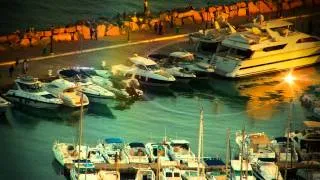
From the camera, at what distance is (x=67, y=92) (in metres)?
48.5

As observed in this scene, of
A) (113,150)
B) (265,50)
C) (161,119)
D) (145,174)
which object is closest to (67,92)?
(161,119)

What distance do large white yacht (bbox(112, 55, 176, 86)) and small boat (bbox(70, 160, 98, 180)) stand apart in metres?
11.2

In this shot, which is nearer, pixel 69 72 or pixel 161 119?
pixel 161 119

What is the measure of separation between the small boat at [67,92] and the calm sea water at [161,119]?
416 mm

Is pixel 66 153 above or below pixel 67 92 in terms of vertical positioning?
below

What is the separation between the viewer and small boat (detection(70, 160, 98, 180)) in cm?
4046

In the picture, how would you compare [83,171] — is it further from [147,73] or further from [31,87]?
[147,73]

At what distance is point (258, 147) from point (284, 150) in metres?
0.98

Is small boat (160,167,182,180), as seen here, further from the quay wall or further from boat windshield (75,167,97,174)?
the quay wall

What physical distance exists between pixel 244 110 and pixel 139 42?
9054mm

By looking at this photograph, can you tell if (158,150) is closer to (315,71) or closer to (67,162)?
(67,162)

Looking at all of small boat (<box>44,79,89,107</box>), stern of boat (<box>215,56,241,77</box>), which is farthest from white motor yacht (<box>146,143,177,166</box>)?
stern of boat (<box>215,56,241,77</box>)

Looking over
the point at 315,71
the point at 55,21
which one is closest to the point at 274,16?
the point at 315,71

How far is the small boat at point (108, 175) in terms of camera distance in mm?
40438
